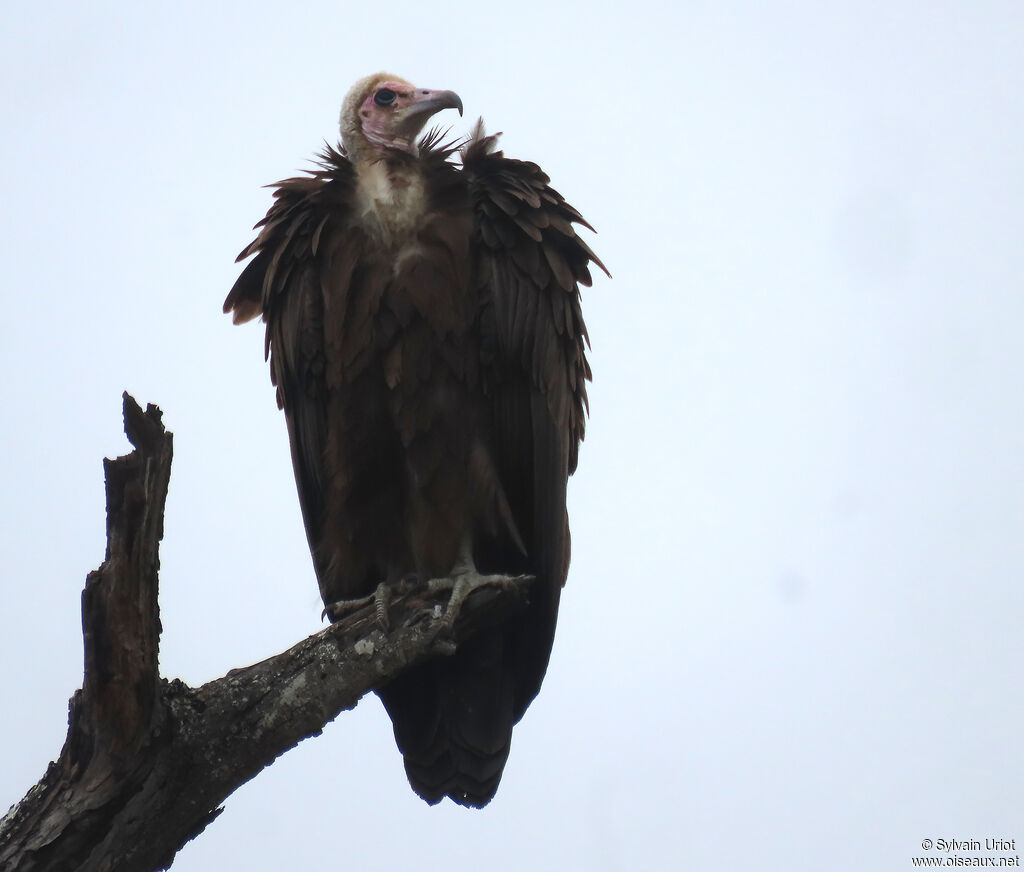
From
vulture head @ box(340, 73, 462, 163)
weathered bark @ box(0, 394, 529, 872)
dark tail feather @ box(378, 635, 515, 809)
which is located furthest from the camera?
vulture head @ box(340, 73, 462, 163)

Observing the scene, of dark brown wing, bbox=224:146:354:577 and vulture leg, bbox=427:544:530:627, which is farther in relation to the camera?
dark brown wing, bbox=224:146:354:577

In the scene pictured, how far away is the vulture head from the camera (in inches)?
228

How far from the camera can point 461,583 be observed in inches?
198

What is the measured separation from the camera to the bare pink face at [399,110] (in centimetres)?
581

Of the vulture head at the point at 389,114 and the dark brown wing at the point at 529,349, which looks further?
the vulture head at the point at 389,114

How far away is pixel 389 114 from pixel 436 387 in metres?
1.48

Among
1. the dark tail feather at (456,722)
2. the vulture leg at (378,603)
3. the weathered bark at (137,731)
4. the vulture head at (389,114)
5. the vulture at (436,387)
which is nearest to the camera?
the weathered bark at (137,731)

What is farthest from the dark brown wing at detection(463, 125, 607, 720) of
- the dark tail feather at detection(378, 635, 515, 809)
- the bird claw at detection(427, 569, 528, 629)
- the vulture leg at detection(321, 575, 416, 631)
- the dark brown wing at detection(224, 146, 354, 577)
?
the dark brown wing at detection(224, 146, 354, 577)

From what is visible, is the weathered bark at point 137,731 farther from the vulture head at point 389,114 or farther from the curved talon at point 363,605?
the vulture head at point 389,114

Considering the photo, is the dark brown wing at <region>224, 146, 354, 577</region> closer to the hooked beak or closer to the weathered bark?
the hooked beak

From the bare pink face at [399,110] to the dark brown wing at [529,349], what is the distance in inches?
18.2

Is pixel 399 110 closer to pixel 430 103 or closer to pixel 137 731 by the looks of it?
pixel 430 103

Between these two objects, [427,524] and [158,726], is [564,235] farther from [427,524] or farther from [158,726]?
[158,726]

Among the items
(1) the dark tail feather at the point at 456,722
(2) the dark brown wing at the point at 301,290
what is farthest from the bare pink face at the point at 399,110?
(1) the dark tail feather at the point at 456,722
